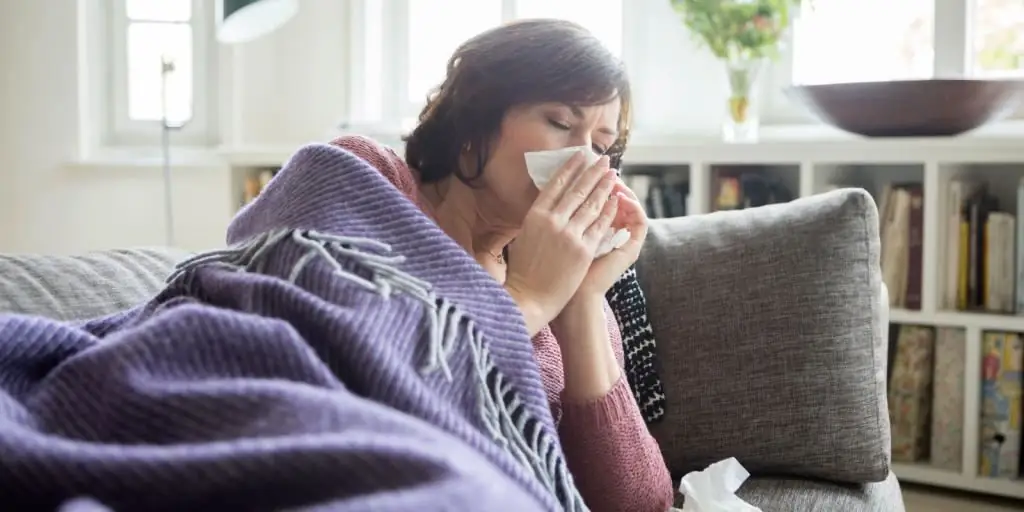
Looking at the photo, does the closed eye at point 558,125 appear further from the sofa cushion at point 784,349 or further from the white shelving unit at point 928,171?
the white shelving unit at point 928,171

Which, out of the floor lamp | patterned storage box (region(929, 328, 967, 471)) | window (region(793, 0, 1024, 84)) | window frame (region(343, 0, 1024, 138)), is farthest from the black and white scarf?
the floor lamp

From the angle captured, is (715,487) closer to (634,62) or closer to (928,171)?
(928,171)

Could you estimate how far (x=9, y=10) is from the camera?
3111mm

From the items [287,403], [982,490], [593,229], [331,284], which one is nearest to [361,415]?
[287,403]

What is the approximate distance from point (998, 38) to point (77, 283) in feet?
7.61

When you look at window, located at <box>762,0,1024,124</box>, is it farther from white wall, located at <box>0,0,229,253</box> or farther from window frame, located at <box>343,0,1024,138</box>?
white wall, located at <box>0,0,229,253</box>

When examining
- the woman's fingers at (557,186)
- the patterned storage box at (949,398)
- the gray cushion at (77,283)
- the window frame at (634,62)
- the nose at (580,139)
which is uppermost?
the window frame at (634,62)

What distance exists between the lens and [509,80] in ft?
3.79

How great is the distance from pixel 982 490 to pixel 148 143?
104 inches

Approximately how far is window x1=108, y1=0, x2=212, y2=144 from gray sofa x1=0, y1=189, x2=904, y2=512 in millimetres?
2031

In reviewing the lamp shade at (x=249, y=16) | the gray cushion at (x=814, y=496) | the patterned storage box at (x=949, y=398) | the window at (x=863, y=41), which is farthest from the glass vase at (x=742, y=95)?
the gray cushion at (x=814, y=496)

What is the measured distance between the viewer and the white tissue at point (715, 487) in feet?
4.11

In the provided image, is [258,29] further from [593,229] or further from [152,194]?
[593,229]

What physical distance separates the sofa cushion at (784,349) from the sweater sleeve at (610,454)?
7.8 inches
